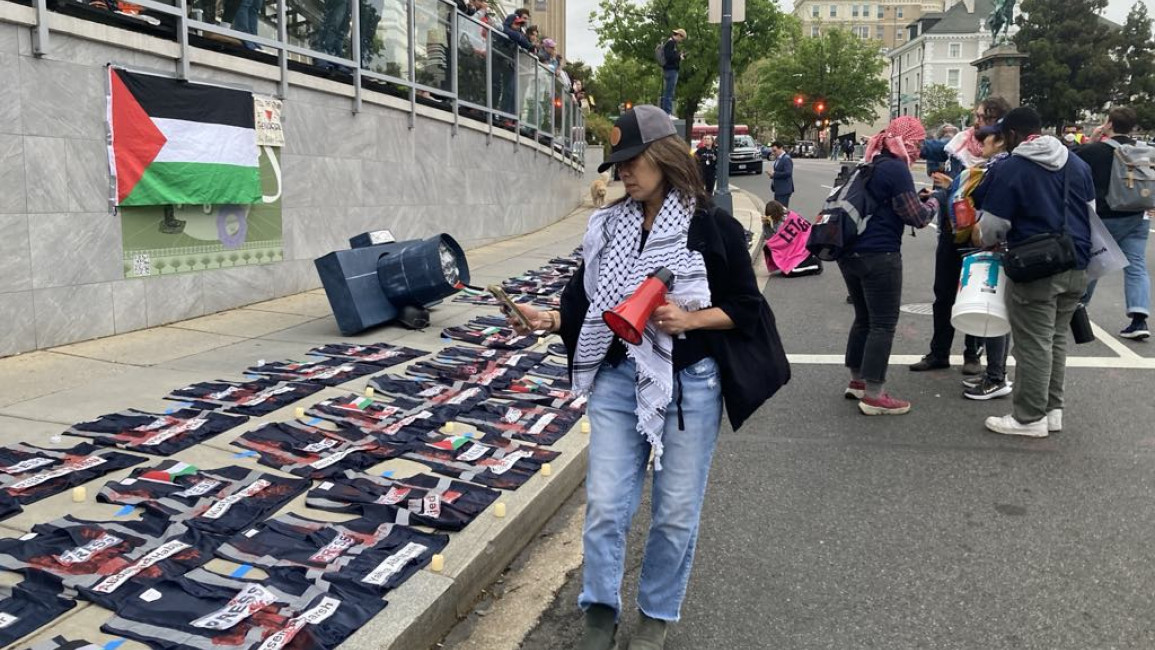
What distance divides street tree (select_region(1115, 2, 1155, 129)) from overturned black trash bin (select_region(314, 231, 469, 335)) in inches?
3110

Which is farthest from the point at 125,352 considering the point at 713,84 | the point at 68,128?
the point at 713,84

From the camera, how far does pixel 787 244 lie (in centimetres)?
995

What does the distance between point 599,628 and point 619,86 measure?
210ft

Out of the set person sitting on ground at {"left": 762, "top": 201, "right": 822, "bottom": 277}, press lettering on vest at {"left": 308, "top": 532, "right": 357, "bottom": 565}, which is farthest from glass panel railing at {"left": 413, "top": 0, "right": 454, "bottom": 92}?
press lettering on vest at {"left": 308, "top": 532, "right": 357, "bottom": 565}

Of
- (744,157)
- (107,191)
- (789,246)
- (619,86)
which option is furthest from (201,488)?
(619,86)

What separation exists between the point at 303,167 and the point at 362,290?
2.73m

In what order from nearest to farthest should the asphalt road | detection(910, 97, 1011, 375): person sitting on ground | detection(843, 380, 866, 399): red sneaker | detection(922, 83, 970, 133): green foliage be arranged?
the asphalt road → detection(843, 380, 866, 399): red sneaker → detection(910, 97, 1011, 375): person sitting on ground → detection(922, 83, 970, 133): green foliage

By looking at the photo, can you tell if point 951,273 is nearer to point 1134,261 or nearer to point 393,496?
point 1134,261

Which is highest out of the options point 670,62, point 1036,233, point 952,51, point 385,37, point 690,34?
point 952,51

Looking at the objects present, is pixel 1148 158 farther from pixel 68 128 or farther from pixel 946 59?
pixel 946 59

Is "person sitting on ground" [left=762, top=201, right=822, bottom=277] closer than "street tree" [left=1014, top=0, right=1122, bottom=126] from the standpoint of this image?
Yes

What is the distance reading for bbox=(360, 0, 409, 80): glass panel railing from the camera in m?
11.4

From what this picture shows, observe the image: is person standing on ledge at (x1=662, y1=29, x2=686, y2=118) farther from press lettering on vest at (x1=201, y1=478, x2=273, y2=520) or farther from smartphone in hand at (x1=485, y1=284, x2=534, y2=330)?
smartphone in hand at (x1=485, y1=284, x2=534, y2=330)

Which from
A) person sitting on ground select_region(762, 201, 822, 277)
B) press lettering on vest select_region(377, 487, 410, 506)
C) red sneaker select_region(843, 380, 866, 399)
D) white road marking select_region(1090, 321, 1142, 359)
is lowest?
press lettering on vest select_region(377, 487, 410, 506)
